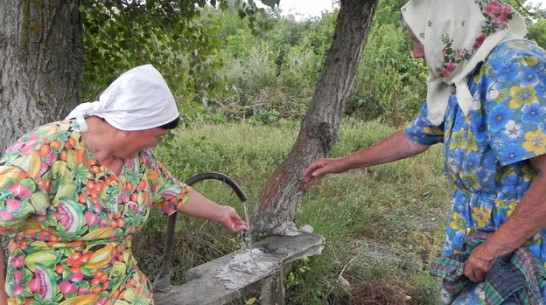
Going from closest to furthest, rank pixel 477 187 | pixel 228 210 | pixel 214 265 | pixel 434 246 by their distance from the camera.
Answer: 1. pixel 477 187
2. pixel 228 210
3. pixel 214 265
4. pixel 434 246

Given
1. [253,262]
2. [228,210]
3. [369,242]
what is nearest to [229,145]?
[369,242]

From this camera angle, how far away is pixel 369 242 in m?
4.39

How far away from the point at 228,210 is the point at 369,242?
7.56ft

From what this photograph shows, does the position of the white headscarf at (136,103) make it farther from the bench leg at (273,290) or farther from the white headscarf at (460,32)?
the bench leg at (273,290)

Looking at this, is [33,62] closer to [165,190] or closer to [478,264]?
[165,190]

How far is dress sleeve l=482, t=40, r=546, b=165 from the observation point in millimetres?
1699

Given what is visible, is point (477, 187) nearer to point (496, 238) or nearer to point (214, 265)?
point (496, 238)

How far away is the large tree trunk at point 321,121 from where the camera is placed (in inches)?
118

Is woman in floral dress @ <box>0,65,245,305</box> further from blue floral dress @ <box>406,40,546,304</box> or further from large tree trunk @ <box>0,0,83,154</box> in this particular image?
blue floral dress @ <box>406,40,546,304</box>

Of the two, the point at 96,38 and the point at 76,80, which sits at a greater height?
the point at 96,38

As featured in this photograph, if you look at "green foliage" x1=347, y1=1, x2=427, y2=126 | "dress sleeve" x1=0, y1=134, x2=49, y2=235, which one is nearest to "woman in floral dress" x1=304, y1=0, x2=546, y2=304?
"dress sleeve" x1=0, y1=134, x2=49, y2=235

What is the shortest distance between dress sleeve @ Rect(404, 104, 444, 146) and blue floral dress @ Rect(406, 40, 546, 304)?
261 millimetres

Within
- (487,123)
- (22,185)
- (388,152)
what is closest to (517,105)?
(487,123)

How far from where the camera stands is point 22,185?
162 cm
